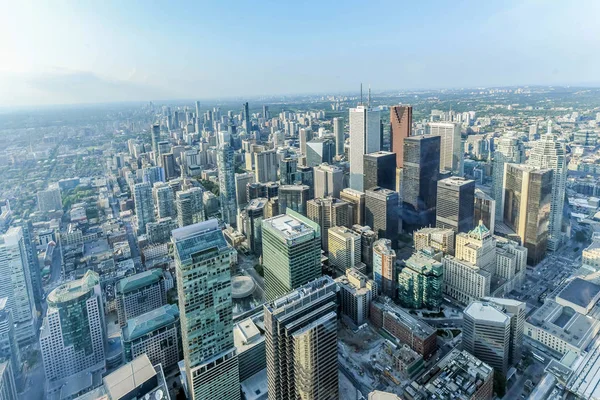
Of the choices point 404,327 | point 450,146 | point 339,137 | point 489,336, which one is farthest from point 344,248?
point 339,137

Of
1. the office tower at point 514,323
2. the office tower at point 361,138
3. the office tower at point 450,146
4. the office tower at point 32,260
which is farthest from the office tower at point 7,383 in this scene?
the office tower at point 450,146

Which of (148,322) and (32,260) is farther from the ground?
(32,260)

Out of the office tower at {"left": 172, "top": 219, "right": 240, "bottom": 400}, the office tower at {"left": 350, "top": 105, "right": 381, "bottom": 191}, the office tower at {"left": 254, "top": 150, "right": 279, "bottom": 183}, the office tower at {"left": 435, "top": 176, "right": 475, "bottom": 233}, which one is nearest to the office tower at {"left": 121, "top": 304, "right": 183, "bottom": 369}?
the office tower at {"left": 172, "top": 219, "right": 240, "bottom": 400}

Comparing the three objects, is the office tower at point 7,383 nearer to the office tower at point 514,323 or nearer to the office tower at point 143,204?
the office tower at point 143,204

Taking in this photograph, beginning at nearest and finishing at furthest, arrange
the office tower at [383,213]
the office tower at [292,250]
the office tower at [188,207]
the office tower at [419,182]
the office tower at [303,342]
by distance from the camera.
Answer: the office tower at [303,342]
the office tower at [292,250]
the office tower at [383,213]
the office tower at [188,207]
the office tower at [419,182]

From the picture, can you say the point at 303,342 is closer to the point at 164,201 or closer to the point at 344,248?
the point at 344,248

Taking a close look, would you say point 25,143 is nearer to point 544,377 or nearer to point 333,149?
point 544,377
